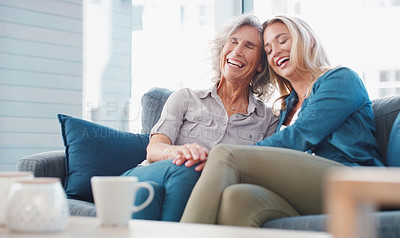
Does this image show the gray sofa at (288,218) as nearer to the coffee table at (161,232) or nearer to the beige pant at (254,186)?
the beige pant at (254,186)

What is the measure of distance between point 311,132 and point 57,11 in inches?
105

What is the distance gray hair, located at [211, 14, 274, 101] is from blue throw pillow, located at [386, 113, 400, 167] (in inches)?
30.8

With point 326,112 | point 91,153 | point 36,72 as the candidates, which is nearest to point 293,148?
point 326,112

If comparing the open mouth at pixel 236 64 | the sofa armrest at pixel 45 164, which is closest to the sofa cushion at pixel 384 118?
the open mouth at pixel 236 64

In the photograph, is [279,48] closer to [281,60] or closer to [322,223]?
[281,60]

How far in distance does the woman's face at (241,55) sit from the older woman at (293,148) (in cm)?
9

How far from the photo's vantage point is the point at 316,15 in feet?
10.5

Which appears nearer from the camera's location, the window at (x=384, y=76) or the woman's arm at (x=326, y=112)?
the woman's arm at (x=326, y=112)

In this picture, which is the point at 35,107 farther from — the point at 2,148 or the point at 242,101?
the point at 242,101

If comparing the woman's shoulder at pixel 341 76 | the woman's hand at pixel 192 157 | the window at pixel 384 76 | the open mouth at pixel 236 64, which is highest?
the open mouth at pixel 236 64

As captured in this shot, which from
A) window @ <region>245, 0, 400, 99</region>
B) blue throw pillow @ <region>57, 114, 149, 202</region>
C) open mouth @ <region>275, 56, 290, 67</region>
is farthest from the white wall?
open mouth @ <region>275, 56, 290, 67</region>

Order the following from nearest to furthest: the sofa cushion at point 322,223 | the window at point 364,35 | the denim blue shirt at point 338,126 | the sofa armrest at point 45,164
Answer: the sofa cushion at point 322,223, the denim blue shirt at point 338,126, the sofa armrest at point 45,164, the window at point 364,35

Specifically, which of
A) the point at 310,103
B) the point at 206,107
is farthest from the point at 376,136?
the point at 206,107

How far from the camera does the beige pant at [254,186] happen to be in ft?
4.38
